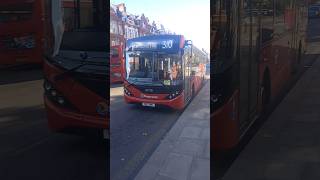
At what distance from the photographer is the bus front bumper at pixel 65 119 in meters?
2.48

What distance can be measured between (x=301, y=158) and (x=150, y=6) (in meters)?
1.07

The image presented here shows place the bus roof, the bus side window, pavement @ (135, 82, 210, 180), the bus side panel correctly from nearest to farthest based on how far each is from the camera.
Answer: the bus roof → pavement @ (135, 82, 210, 180) → the bus side panel → the bus side window

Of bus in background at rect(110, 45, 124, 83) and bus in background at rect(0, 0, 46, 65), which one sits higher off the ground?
bus in background at rect(0, 0, 46, 65)

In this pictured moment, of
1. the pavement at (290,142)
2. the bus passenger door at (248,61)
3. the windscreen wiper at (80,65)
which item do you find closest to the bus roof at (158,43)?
the windscreen wiper at (80,65)

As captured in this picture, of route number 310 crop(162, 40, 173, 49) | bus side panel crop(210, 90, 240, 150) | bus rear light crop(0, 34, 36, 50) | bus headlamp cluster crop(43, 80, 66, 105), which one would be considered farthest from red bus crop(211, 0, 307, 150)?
bus rear light crop(0, 34, 36, 50)

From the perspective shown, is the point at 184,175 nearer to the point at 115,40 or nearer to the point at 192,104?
the point at 192,104

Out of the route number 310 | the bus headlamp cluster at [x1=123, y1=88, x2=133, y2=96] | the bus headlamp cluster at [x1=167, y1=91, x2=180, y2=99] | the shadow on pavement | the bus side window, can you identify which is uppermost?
the bus side window

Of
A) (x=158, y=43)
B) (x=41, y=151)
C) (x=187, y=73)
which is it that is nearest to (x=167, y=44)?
(x=158, y=43)

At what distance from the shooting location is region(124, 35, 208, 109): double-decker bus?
2.19 metres

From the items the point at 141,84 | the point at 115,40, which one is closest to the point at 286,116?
the point at 141,84

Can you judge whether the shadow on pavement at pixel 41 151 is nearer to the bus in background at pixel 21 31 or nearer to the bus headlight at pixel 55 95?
the bus headlight at pixel 55 95

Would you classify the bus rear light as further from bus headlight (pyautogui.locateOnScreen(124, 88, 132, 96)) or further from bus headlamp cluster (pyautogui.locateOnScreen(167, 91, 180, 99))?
bus headlamp cluster (pyautogui.locateOnScreen(167, 91, 180, 99))

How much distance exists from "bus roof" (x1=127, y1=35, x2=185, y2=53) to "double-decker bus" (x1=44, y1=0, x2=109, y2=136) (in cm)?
22

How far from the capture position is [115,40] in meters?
2.23
